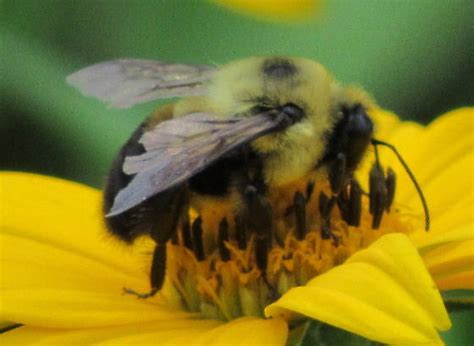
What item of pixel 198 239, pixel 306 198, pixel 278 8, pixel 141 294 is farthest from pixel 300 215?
pixel 278 8

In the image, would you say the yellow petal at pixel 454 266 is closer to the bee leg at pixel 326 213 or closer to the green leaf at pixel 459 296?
the green leaf at pixel 459 296

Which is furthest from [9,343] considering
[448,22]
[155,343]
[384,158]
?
[448,22]

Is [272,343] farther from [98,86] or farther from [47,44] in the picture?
[47,44]

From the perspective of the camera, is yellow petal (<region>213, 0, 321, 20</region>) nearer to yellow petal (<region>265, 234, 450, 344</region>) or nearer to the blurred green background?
the blurred green background

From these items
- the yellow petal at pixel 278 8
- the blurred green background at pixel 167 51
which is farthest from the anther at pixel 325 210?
the yellow petal at pixel 278 8

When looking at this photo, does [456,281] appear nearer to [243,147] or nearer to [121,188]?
[243,147]
